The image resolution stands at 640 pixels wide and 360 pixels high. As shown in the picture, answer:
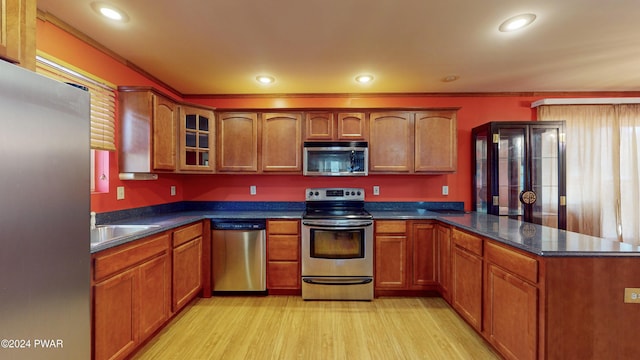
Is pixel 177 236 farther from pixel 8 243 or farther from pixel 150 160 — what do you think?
pixel 8 243

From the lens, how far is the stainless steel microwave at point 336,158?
10.7ft

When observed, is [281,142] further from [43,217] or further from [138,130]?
[43,217]

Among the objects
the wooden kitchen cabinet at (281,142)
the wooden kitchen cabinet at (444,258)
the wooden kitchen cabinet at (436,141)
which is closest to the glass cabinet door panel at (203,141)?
the wooden kitchen cabinet at (281,142)

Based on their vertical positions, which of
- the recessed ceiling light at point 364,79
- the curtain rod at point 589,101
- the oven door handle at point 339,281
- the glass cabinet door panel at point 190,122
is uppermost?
the recessed ceiling light at point 364,79

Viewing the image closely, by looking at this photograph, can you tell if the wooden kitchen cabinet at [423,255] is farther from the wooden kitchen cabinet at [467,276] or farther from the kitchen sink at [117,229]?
the kitchen sink at [117,229]

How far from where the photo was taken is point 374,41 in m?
2.27

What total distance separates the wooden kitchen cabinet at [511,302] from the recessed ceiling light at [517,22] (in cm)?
166

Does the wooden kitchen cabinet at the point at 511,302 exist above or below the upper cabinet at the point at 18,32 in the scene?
below

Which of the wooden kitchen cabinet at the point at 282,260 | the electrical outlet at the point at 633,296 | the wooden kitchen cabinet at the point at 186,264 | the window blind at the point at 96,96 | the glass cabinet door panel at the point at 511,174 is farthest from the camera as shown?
the glass cabinet door panel at the point at 511,174

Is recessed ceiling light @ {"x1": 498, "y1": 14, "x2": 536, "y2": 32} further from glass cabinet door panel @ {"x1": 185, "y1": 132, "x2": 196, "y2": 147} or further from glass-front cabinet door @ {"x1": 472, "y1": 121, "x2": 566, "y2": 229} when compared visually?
glass cabinet door panel @ {"x1": 185, "y1": 132, "x2": 196, "y2": 147}

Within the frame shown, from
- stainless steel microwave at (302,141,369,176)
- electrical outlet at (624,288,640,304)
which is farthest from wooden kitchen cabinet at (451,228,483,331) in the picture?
stainless steel microwave at (302,141,369,176)

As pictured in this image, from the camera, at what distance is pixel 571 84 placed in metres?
3.23

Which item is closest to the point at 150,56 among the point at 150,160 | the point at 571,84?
the point at 150,160

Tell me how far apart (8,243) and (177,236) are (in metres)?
1.74
